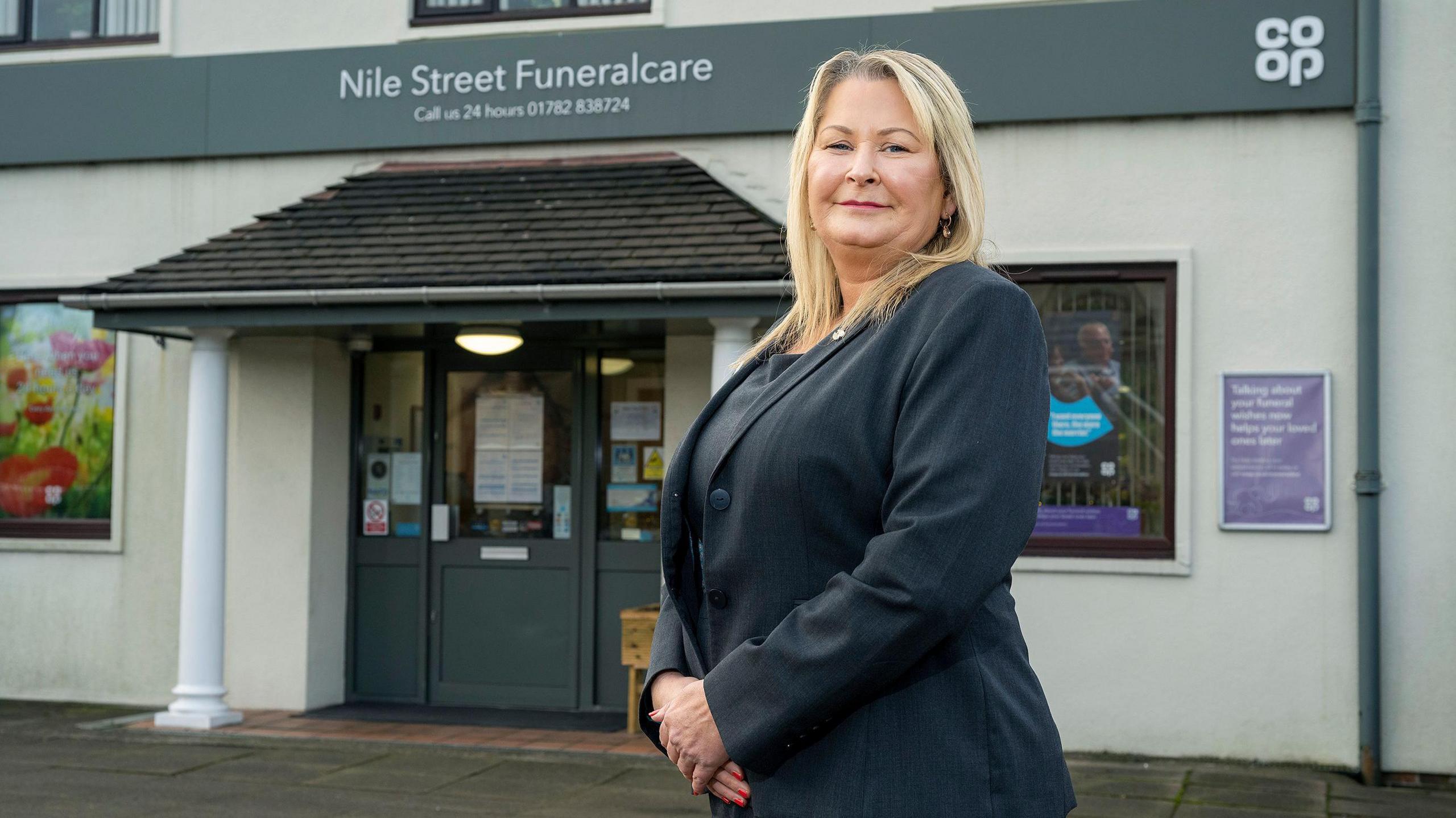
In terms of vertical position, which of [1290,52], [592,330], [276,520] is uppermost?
[1290,52]

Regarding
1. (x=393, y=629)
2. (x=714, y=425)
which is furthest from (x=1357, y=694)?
(x=714, y=425)

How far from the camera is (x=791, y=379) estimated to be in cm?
183

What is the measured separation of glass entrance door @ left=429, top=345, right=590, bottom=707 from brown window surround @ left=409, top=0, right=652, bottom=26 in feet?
6.69

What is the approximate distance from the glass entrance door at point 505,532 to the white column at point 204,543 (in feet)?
4.49

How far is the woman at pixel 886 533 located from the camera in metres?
1.59

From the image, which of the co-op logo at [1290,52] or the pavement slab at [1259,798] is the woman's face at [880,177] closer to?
the pavement slab at [1259,798]

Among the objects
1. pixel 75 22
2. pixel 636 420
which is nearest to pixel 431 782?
pixel 636 420

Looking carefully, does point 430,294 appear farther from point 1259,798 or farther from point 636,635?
point 1259,798

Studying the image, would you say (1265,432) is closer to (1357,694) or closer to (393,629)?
(1357,694)

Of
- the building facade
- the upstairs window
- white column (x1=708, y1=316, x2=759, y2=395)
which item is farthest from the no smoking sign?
the upstairs window

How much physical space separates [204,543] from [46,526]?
1714 mm

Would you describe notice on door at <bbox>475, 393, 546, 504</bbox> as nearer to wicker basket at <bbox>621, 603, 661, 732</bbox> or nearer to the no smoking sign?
the no smoking sign

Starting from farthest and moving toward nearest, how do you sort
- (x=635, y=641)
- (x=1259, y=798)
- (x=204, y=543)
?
1. (x=204, y=543)
2. (x=635, y=641)
3. (x=1259, y=798)

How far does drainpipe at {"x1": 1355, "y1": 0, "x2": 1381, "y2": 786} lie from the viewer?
288 inches
